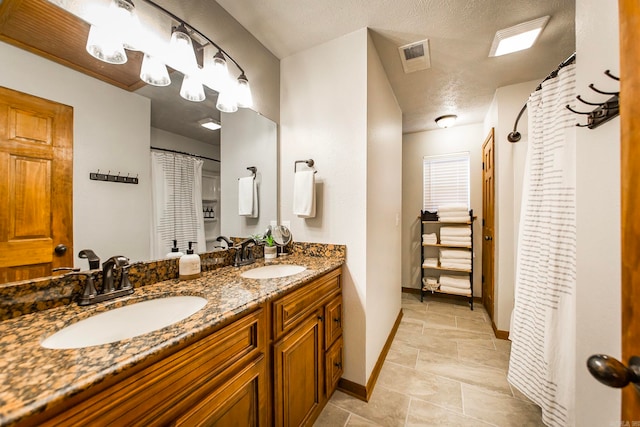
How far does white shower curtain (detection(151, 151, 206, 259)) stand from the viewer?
1.18 metres

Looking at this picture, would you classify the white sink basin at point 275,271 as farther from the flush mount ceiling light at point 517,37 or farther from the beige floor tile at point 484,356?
the flush mount ceiling light at point 517,37

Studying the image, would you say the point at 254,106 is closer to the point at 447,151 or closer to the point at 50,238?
the point at 50,238

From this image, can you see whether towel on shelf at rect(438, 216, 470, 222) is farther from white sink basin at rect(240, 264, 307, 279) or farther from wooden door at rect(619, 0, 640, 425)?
wooden door at rect(619, 0, 640, 425)

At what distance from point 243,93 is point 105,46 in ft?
2.35

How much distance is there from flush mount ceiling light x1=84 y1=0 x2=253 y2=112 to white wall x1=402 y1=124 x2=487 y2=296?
9.18 feet

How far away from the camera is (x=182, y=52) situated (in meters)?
1.25

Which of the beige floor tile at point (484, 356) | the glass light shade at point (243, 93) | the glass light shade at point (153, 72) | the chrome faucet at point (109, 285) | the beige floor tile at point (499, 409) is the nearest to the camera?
the chrome faucet at point (109, 285)

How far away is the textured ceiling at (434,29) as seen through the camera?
1.44 metres

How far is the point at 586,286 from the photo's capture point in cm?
75

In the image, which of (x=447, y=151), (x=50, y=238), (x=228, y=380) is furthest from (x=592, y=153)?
(x=447, y=151)

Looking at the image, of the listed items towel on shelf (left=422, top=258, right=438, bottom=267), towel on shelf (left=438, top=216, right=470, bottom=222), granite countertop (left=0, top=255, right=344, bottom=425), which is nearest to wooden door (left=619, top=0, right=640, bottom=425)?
granite countertop (left=0, top=255, right=344, bottom=425)

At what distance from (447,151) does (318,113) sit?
2534 mm

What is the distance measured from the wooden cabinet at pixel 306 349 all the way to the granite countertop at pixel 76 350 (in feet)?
0.59

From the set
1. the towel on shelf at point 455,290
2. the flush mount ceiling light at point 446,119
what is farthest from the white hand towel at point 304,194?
the towel on shelf at point 455,290
